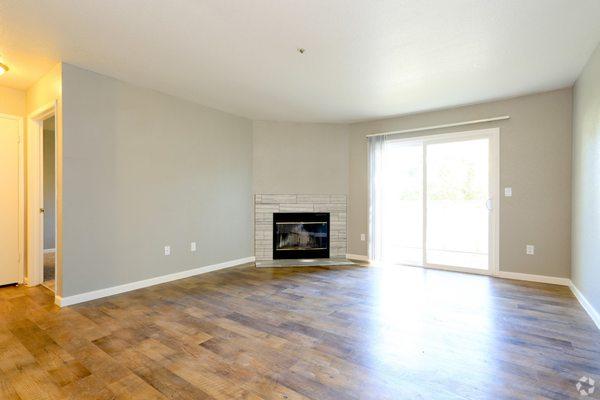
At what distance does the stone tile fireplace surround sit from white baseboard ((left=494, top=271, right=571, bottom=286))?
93.5 inches

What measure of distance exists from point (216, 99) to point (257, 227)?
2.18 m

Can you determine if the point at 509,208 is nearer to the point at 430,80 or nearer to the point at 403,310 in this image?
the point at 430,80

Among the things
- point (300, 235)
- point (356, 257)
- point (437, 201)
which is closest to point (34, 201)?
point (300, 235)

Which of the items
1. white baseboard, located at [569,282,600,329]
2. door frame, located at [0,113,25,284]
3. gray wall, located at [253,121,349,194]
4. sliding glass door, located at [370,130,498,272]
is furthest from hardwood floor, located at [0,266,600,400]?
gray wall, located at [253,121,349,194]

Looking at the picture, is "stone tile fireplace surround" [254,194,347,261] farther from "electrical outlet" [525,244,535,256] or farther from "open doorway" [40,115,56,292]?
"open doorway" [40,115,56,292]

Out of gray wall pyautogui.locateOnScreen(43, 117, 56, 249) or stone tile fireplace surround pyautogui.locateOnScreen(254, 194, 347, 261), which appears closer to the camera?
stone tile fireplace surround pyautogui.locateOnScreen(254, 194, 347, 261)

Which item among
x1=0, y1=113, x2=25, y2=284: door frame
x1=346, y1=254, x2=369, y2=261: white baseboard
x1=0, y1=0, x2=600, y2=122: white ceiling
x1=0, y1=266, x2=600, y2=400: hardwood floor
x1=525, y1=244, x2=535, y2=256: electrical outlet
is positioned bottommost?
x1=0, y1=266, x2=600, y2=400: hardwood floor

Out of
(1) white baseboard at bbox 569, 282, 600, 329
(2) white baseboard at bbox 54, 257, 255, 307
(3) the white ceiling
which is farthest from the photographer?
(2) white baseboard at bbox 54, 257, 255, 307

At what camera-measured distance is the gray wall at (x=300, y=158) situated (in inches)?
210

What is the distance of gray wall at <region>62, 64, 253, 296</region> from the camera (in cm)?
314

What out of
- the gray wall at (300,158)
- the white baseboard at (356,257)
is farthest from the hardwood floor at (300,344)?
the gray wall at (300,158)

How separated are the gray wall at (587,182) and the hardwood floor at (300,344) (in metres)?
0.32

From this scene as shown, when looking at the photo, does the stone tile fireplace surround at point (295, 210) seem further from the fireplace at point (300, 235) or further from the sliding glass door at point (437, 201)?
the sliding glass door at point (437, 201)

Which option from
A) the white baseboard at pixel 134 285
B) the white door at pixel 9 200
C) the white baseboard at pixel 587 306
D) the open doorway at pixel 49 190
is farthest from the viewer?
the open doorway at pixel 49 190
